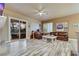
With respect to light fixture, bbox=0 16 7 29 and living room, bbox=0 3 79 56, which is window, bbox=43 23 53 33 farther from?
light fixture, bbox=0 16 7 29

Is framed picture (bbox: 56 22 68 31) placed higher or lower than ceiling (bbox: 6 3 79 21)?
lower

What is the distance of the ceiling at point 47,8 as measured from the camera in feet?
6.04

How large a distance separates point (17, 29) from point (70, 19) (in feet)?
2.59

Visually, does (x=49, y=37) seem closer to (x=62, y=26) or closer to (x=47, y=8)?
(x=62, y=26)

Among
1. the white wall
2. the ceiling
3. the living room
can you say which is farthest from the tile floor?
the ceiling

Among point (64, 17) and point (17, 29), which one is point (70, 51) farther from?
point (17, 29)

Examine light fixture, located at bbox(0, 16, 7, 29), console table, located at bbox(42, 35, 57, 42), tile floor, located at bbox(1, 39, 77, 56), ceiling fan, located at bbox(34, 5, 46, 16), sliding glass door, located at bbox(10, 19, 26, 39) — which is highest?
ceiling fan, located at bbox(34, 5, 46, 16)

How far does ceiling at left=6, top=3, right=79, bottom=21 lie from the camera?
1.84 meters

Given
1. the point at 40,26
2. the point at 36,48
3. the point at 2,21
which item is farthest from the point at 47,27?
the point at 2,21

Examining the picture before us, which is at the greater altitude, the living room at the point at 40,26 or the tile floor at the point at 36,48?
the living room at the point at 40,26

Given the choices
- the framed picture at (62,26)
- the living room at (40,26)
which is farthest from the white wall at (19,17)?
the framed picture at (62,26)

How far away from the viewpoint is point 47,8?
1.88 m

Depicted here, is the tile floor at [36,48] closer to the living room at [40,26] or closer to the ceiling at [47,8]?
the living room at [40,26]

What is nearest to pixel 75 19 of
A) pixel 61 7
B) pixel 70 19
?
pixel 70 19
